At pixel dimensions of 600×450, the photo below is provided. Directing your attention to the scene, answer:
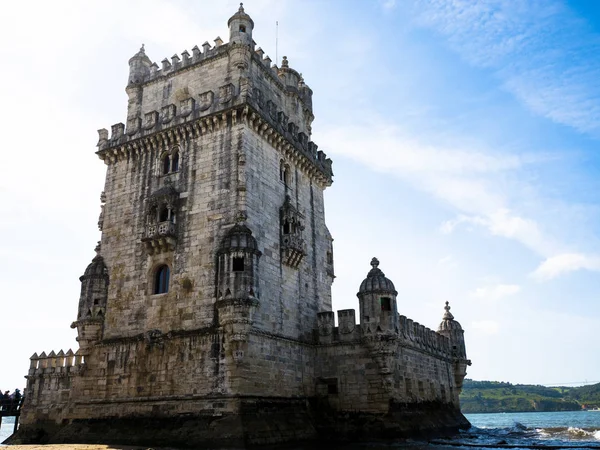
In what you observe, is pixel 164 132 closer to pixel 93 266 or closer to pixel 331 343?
pixel 93 266

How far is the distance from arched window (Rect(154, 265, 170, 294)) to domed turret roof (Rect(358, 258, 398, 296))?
33.4 ft

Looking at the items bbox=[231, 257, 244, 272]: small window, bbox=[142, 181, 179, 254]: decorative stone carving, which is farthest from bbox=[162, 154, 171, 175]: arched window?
bbox=[231, 257, 244, 272]: small window

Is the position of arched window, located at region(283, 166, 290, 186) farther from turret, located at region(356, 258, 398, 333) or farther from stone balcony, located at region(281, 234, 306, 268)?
turret, located at region(356, 258, 398, 333)

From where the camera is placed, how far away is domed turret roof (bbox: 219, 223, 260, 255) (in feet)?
76.3

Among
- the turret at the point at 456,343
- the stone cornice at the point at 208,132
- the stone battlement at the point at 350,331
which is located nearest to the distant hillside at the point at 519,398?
the turret at the point at 456,343

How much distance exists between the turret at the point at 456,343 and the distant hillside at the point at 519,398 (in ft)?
409

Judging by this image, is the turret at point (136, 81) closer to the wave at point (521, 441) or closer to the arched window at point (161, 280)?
the arched window at point (161, 280)

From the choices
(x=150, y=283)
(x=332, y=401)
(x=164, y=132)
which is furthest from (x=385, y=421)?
(x=164, y=132)

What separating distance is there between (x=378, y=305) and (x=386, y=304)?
490 mm

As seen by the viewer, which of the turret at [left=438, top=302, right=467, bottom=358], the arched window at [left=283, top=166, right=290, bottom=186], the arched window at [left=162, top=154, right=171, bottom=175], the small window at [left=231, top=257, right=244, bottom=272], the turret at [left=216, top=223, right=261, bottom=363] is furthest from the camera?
the turret at [left=438, top=302, right=467, bottom=358]

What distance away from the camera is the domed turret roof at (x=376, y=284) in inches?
1078

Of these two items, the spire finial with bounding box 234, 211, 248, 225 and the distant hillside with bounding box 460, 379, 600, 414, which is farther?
the distant hillside with bounding box 460, 379, 600, 414

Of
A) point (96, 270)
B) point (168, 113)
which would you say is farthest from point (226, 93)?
point (96, 270)

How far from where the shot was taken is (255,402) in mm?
22234
